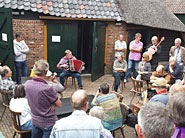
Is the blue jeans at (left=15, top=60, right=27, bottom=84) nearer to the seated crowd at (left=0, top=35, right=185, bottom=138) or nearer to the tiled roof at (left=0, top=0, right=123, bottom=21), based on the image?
the seated crowd at (left=0, top=35, right=185, bottom=138)

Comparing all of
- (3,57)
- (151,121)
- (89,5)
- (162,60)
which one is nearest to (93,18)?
(89,5)

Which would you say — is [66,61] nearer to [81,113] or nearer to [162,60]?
[81,113]

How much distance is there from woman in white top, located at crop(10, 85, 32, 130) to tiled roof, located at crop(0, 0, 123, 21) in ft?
16.2

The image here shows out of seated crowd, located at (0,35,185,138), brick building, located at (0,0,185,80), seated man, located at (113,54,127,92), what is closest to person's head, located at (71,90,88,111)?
seated crowd, located at (0,35,185,138)

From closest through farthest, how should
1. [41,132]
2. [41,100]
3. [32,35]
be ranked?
[41,100]
[41,132]
[32,35]

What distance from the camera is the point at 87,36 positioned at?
10.6 meters

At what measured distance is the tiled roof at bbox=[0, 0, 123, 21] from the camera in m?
8.18

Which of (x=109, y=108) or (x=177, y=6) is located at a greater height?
(x=177, y=6)

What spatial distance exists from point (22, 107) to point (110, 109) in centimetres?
166

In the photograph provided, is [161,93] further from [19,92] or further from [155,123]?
[19,92]

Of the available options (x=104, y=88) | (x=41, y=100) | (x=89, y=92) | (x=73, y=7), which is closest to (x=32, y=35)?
(x=73, y=7)

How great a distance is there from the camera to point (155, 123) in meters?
1.87

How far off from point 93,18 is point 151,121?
7.76m

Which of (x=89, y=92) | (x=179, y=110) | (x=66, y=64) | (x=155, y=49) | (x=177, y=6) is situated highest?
(x=177, y=6)
